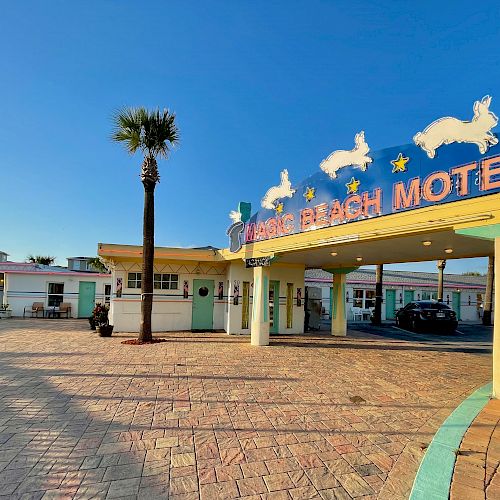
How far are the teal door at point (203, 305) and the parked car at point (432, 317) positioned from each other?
10.4 m

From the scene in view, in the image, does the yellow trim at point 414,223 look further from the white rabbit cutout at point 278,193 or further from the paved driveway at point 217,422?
the paved driveway at point 217,422

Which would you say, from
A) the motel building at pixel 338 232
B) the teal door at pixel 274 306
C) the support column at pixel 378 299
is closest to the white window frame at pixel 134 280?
the motel building at pixel 338 232

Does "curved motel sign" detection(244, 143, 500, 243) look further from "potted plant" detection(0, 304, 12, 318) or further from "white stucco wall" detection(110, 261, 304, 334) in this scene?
"potted plant" detection(0, 304, 12, 318)

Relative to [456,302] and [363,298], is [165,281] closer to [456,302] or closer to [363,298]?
[363,298]

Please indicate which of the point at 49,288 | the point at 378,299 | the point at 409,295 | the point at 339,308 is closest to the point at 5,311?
the point at 49,288

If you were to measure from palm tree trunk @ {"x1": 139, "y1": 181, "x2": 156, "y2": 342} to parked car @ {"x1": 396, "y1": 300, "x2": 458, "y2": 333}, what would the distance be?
13356mm

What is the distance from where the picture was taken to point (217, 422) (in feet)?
15.3

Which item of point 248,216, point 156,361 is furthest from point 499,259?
point 248,216

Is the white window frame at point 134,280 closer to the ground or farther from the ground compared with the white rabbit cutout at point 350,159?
closer to the ground

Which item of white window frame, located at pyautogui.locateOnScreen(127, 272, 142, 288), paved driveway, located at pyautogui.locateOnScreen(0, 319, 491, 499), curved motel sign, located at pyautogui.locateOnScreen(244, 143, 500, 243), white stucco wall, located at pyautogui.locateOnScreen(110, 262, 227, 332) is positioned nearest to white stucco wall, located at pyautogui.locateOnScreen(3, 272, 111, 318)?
white stucco wall, located at pyautogui.locateOnScreen(110, 262, 227, 332)

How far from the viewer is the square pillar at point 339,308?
1475 centimetres

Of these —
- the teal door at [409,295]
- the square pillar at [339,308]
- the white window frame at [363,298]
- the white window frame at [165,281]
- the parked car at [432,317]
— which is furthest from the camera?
the teal door at [409,295]

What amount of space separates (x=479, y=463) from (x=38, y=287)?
914 inches

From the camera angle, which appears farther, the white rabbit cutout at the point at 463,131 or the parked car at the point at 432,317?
the parked car at the point at 432,317
